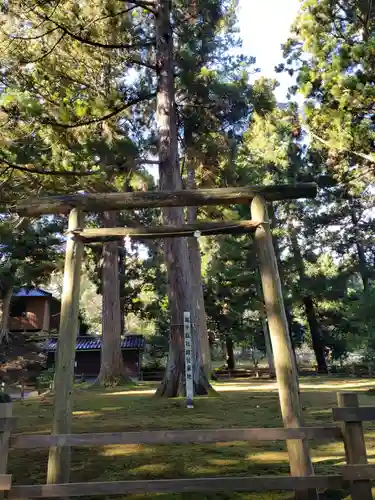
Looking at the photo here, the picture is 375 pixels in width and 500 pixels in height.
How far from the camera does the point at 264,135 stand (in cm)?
2081

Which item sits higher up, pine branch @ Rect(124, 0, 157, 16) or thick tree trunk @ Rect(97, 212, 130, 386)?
pine branch @ Rect(124, 0, 157, 16)

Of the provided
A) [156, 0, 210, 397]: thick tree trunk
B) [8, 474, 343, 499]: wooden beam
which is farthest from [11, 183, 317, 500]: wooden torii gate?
[156, 0, 210, 397]: thick tree trunk

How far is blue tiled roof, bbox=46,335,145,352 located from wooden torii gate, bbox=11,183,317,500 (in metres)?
20.1

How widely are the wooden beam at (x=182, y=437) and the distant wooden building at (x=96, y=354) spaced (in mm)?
20942

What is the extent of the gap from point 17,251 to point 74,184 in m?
7.00

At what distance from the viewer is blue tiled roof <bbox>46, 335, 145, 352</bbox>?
2320 centimetres

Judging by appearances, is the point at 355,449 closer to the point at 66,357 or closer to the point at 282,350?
the point at 282,350

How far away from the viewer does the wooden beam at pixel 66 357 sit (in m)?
3.09

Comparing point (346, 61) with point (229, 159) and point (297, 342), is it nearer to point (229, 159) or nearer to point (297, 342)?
point (229, 159)

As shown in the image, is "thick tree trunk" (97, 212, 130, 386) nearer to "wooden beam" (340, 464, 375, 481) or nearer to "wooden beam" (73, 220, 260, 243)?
"wooden beam" (73, 220, 260, 243)

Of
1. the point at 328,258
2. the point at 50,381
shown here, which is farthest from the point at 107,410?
the point at 328,258

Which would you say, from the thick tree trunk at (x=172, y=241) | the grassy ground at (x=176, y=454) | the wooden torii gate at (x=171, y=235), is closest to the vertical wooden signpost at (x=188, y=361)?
the grassy ground at (x=176, y=454)

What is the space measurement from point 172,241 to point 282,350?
20.1ft

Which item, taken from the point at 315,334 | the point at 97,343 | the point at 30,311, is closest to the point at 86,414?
the point at 97,343
